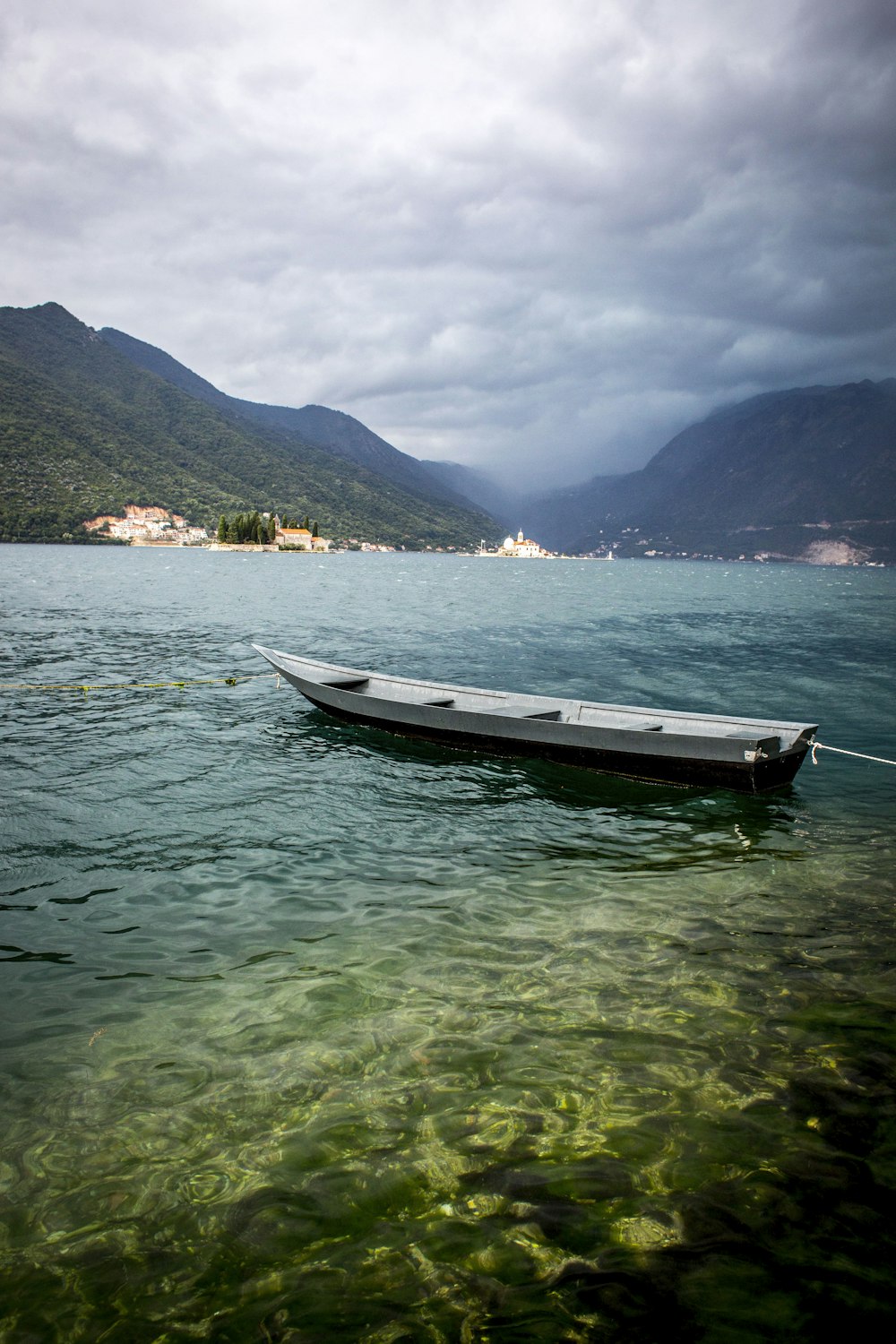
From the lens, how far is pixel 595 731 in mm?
14164

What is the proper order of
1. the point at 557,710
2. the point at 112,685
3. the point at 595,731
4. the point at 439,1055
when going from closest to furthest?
the point at 439,1055, the point at 595,731, the point at 557,710, the point at 112,685

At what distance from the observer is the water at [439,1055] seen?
4012mm

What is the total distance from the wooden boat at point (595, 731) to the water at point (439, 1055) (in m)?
0.51

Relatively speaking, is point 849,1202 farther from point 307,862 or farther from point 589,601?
point 589,601

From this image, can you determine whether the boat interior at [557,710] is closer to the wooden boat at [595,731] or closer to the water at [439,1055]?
the wooden boat at [595,731]

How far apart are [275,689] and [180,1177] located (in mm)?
19672

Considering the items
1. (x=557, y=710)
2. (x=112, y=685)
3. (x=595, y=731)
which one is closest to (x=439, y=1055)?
(x=595, y=731)

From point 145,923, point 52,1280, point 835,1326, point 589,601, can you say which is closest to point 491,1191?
point 835,1326

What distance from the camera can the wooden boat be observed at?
43.4 ft

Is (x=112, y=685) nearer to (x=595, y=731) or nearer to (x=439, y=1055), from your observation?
(x=595, y=731)

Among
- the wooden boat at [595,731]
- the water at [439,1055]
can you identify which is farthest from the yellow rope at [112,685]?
the water at [439,1055]

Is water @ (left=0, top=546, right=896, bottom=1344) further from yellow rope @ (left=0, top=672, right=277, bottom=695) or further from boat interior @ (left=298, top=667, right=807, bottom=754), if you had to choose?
yellow rope @ (left=0, top=672, right=277, bottom=695)

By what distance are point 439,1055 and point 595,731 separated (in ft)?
29.4

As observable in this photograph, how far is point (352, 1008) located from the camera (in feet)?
22.0
